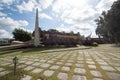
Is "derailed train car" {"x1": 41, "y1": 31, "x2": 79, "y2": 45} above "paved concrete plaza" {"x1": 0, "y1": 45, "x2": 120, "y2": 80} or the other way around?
above

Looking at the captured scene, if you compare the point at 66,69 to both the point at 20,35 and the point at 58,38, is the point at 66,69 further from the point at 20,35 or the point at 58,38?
the point at 20,35

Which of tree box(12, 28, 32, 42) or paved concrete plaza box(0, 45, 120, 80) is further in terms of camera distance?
tree box(12, 28, 32, 42)

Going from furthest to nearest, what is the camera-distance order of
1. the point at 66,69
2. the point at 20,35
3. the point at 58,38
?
the point at 20,35
the point at 58,38
the point at 66,69

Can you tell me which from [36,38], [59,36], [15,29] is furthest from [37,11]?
[15,29]

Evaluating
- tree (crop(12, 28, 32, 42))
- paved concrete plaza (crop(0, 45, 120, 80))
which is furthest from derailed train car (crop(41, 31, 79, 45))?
tree (crop(12, 28, 32, 42))

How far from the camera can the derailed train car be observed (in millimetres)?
24078

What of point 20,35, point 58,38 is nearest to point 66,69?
point 58,38

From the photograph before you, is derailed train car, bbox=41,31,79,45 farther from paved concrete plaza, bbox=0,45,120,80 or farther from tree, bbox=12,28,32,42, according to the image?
tree, bbox=12,28,32,42

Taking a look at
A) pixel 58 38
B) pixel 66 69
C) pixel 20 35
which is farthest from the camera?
pixel 20 35

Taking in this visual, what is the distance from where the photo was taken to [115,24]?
2064cm

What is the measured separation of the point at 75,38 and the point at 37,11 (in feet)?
39.5

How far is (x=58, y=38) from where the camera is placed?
85.2 feet

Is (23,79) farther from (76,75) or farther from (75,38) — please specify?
(75,38)

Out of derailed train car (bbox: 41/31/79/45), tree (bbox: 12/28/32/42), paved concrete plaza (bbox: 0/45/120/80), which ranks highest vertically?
tree (bbox: 12/28/32/42)
